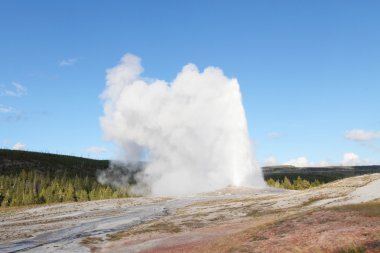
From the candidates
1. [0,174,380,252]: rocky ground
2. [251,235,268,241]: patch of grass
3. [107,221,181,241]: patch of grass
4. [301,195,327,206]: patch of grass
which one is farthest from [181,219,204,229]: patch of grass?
[251,235,268,241]: patch of grass

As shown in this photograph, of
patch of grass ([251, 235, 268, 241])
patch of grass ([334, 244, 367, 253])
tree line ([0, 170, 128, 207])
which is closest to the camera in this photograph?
patch of grass ([334, 244, 367, 253])

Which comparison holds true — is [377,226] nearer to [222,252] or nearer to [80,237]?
[222,252]

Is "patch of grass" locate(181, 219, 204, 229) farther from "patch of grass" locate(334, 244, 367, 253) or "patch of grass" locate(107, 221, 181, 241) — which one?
"patch of grass" locate(334, 244, 367, 253)

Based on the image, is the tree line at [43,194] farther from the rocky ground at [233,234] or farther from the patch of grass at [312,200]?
the patch of grass at [312,200]

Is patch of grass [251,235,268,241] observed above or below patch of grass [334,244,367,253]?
above

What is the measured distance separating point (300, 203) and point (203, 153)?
112 meters

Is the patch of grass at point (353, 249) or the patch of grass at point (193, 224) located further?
the patch of grass at point (193, 224)

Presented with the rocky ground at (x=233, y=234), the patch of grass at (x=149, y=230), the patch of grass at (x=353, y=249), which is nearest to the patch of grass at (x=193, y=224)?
the rocky ground at (x=233, y=234)

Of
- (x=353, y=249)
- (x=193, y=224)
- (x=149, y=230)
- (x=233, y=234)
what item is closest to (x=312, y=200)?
(x=193, y=224)

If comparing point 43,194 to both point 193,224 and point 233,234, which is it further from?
point 233,234

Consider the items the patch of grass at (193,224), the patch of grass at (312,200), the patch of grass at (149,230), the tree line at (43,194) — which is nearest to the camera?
the patch of grass at (149,230)

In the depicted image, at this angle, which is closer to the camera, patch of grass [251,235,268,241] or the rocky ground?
the rocky ground

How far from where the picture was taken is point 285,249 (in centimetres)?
3212

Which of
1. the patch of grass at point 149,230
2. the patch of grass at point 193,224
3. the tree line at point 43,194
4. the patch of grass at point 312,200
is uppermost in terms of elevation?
the tree line at point 43,194
